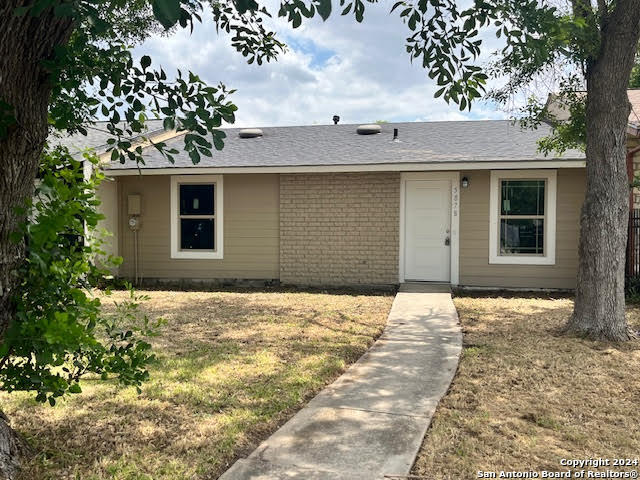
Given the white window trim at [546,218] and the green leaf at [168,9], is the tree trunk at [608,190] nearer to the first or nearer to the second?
the white window trim at [546,218]

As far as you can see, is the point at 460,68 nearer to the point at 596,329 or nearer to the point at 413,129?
the point at 596,329

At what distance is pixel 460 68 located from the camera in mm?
4168

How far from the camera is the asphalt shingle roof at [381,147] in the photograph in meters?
10.2

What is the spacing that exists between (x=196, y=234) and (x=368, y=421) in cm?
856

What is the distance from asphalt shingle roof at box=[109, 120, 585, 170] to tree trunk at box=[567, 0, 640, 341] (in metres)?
3.19

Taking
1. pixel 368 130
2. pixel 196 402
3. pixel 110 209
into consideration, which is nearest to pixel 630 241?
pixel 368 130

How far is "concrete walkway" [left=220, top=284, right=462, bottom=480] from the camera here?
10.1 ft

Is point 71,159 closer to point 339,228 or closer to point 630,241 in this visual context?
point 339,228

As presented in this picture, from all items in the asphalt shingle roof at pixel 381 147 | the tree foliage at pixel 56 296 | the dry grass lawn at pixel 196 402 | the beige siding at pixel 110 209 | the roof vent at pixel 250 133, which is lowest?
the dry grass lawn at pixel 196 402

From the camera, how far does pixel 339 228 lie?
1092 cm

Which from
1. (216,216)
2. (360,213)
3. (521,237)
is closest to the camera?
(521,237)

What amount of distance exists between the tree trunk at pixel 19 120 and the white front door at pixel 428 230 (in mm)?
8543

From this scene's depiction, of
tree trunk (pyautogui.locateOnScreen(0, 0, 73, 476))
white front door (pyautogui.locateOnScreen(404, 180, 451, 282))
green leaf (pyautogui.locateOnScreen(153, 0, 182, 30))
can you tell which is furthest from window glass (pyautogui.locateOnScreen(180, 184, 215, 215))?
green leaf (pyautogui.locateOnScreen(153, 0, 182, 30))

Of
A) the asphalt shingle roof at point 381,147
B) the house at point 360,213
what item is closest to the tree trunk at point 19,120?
the house at point 360,213
